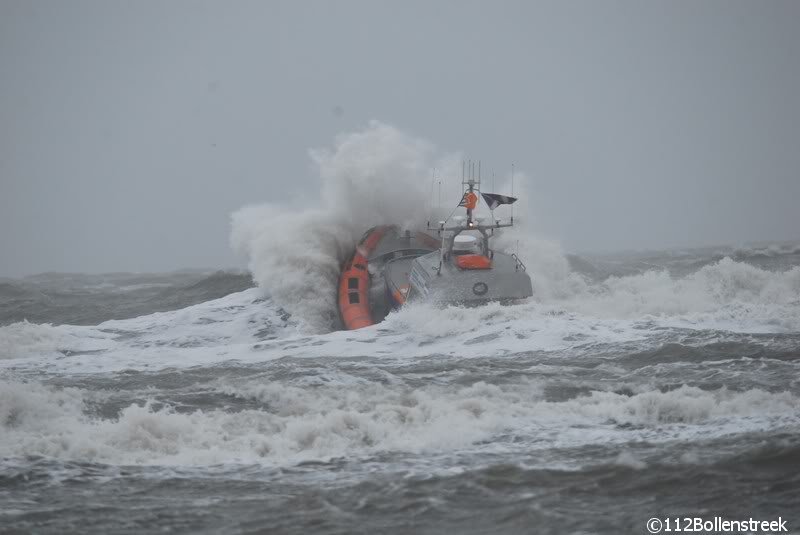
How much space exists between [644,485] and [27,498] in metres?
5.90

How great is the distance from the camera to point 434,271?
1584cm

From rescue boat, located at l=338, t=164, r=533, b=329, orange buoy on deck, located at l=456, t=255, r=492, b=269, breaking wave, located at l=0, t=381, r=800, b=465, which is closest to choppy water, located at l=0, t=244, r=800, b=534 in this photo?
breaking wave, located at l=0, t=381, r=800, b=465

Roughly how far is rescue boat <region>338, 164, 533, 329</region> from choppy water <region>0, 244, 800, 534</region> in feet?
2.15

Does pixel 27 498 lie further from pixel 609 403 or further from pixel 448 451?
pixel 609 403

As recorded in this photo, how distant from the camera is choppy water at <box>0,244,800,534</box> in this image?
677cm

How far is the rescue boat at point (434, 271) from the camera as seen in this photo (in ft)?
50.5

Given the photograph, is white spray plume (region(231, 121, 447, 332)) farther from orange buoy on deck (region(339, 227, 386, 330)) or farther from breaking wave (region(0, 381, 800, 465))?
breaking wave (region(0, 381, 800, 465))

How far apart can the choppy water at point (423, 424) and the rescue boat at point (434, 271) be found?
0.66 metres

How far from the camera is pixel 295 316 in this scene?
59.3 ft

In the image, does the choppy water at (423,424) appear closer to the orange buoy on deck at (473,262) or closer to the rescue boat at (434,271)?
the rescue boat at (434,271)

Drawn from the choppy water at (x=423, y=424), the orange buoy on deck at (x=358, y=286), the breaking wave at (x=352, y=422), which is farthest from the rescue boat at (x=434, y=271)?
the breaking wave at (x=352, y=422)

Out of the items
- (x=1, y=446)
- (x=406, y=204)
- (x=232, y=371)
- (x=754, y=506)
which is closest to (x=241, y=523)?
(x=1, y=446)

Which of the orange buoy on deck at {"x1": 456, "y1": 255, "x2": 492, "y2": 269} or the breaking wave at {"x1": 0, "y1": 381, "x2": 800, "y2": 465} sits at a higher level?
the orange buoy on deck at {"x1": 456, "y1": 255, "x2": 492, "y2": 269}

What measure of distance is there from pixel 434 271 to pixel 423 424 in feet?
23.2
